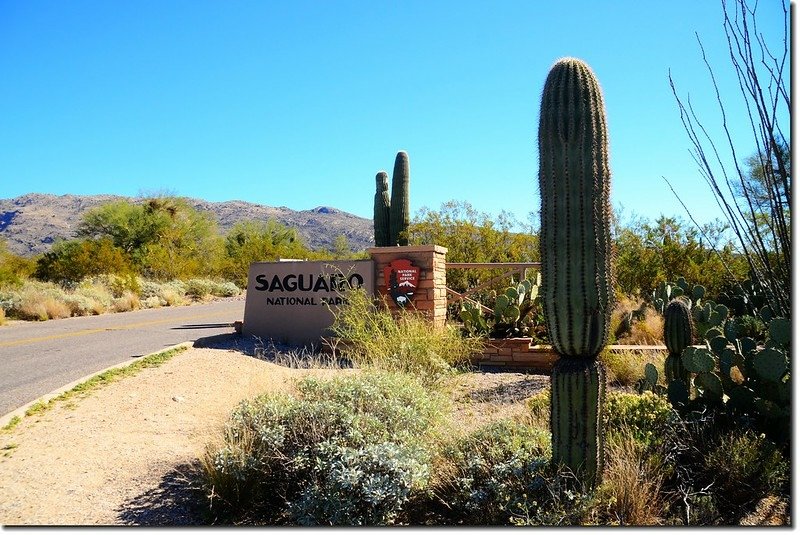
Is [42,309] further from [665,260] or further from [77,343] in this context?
[665,260]

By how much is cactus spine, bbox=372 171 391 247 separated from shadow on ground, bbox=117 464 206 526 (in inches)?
402

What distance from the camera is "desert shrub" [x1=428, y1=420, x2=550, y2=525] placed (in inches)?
147

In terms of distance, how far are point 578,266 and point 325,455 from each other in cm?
214

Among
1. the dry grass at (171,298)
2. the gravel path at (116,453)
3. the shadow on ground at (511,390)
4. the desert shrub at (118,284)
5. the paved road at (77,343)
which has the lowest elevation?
the gravel path at (116,453)

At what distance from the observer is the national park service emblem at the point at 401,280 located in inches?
406

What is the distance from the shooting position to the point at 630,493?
3.65 meters

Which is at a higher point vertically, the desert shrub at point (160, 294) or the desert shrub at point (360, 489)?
the desert shrub at point (160, 294)

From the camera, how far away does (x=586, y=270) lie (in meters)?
3.74

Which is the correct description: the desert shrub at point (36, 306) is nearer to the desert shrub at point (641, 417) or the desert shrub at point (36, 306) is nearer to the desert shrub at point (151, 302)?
the desert shrub at point (151, 302)

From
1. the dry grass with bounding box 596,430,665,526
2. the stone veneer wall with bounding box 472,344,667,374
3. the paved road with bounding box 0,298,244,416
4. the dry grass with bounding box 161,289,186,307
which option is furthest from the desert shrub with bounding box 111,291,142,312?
the dry grass with bounding box 596,430,665,526

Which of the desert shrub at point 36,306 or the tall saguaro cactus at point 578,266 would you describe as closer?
Answer: the tall saguaro cactus at point 578,266

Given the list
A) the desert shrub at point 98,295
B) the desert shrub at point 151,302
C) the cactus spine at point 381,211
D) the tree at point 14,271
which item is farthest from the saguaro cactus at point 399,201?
the tree at point 14,271

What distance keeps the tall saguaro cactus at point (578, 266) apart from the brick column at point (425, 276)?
243 inches

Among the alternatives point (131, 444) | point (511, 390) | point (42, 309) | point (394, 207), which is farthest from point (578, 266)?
point (42, 309)
